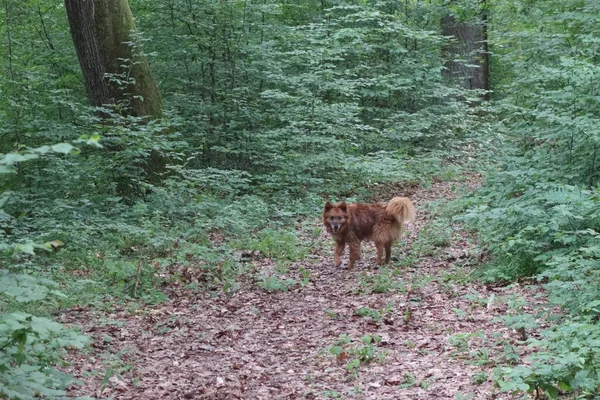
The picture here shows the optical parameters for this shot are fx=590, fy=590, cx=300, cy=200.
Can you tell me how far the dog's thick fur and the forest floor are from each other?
31 cm

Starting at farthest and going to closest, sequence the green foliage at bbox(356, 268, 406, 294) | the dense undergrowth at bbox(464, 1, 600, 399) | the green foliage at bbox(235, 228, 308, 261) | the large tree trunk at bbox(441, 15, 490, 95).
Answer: the large tree trunk at bbox(441, 15, 490, 95) < the green foliage at bbox(235, 228, 308, 261) < the green foliage at bbox(356, 268, 406, 294) < the dense undergrowth at bbox(464, 1, 600, 399)

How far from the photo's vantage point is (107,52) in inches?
427

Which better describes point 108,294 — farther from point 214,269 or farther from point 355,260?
point 355,260

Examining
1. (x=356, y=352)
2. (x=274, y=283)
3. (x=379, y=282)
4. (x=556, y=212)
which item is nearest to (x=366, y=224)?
(x=379, y=282)

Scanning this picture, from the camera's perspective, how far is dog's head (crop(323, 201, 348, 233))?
8.70 metres

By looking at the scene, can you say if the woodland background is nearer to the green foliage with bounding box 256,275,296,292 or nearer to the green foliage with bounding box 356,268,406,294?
the green foliage with bounding box 256,275,296,292

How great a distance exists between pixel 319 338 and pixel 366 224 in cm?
301

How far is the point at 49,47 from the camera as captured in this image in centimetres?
1292

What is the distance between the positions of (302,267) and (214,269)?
1439 mm

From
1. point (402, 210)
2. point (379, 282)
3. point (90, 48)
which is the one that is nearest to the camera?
point (379, 282)

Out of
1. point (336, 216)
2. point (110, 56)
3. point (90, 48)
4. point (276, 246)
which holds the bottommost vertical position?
point (276, 246)

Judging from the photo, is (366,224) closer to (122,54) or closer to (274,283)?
(274,283)

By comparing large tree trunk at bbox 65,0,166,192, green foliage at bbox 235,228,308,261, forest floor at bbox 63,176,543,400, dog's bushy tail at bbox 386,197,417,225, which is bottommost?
green foliage at bbox 235,228,308,261

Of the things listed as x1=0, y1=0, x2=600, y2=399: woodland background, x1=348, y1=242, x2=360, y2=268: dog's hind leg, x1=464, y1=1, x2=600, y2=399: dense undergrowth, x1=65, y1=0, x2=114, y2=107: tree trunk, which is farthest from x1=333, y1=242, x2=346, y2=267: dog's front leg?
x1=65, y1=0, x2=114, y2=107: tree trunk
